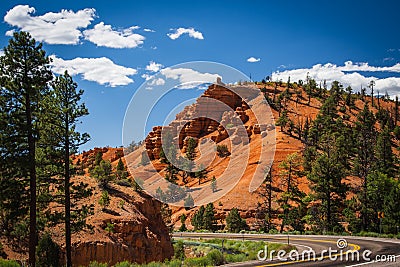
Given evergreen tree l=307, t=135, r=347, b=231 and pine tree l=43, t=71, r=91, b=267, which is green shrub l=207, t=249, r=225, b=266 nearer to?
pine tree l=43, t=71, r=91, b=267

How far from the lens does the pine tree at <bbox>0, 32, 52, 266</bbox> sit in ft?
62.3

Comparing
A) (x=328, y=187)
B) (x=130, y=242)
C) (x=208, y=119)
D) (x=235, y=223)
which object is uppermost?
(x=208, y=119)

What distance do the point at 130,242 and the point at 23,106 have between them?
12247 millimetres

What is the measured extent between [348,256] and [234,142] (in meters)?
83.8

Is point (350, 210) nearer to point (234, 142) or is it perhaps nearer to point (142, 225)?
point (142, 225)

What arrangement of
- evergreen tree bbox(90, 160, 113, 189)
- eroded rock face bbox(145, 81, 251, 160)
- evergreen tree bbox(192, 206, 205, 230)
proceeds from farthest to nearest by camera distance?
eroded rock face bbox(145, 81, 251, 160), evergreen tree bbox(192, 206, 205, 230), evergreen tree bbox(90, 160, 113, 189)

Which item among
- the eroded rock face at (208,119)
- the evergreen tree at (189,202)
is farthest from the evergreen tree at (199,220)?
the eroded rock face at (208,119)

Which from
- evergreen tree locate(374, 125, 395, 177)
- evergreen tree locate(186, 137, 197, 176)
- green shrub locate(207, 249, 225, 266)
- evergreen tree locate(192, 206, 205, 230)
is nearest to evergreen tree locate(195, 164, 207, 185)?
evergreen tree locate(186, 137, 197, 176)

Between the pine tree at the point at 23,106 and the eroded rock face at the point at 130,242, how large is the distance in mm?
5310

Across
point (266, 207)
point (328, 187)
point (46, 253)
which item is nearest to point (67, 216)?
point (46, 253)

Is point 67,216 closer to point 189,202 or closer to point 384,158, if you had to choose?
point 189,202

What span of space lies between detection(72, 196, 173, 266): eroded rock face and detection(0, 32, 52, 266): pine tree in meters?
5.31

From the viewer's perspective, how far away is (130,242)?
27.2 metres

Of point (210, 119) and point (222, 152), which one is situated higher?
point (210, 119)
